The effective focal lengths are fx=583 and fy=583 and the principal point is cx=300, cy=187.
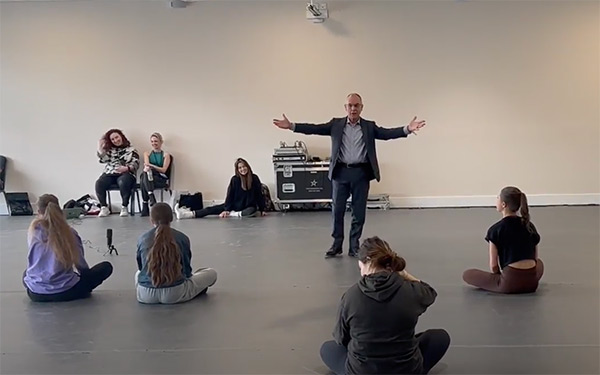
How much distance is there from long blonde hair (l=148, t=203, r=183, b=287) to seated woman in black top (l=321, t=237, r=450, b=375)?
1.81 meters

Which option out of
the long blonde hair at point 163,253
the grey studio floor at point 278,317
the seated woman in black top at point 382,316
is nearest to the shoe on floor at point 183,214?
the grey studio floor at point 278,317

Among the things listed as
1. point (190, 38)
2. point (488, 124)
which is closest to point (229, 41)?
point (190, 38)

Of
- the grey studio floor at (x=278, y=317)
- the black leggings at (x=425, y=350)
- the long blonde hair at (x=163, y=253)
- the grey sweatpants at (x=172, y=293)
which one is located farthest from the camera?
the grey sweatpants at (x=172, y=293)

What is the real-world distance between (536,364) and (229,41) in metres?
8.07

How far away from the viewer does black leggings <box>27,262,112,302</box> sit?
14.3 ft

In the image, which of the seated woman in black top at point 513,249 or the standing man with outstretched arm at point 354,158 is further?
the standing man with outstretched arm at point 354,158

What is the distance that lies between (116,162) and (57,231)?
582 centimetres

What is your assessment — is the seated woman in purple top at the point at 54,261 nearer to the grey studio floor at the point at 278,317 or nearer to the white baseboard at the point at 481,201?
the grey studio floor at the point at 278,317

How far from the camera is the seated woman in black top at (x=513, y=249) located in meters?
4.13

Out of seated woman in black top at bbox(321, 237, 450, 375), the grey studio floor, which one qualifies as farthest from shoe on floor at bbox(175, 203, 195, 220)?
seated woman in black top at bbox(321, 237, 450, 375)

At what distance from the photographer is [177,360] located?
3.18 metres

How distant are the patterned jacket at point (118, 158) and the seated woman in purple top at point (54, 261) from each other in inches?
216

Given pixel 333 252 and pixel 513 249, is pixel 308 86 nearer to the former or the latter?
pixel 333 252

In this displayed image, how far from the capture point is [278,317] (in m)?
3.91
